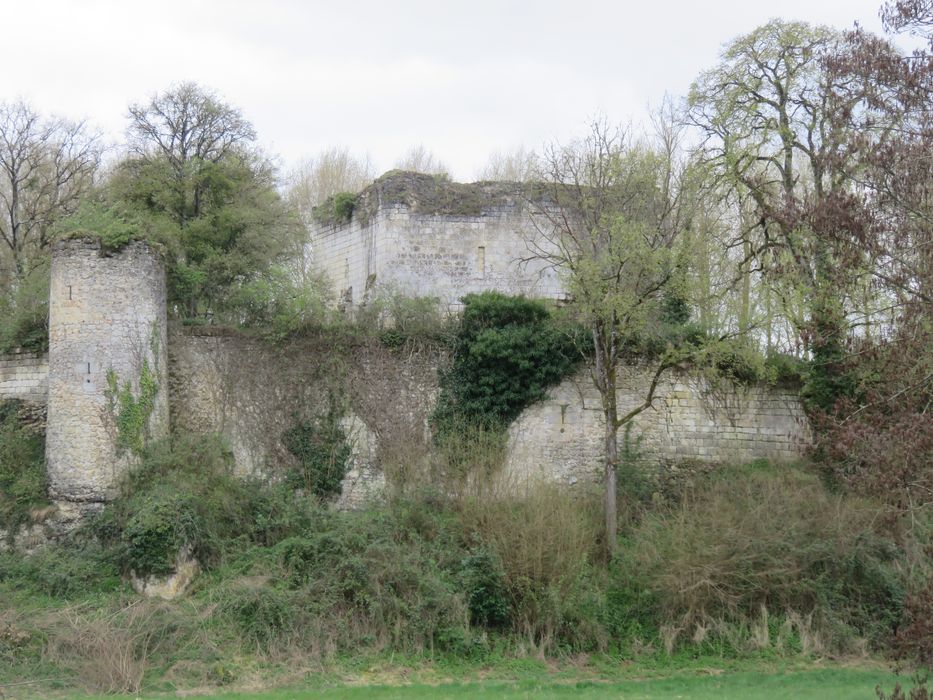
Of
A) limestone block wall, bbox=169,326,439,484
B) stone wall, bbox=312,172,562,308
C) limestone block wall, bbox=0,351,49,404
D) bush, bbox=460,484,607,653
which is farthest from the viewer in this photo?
stone wall, bbox=312,172,562,308

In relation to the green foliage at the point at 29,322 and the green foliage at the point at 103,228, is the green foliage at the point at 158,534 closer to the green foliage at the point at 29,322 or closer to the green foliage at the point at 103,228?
the green foliage at the point at 103,228

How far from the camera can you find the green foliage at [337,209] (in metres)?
21.7

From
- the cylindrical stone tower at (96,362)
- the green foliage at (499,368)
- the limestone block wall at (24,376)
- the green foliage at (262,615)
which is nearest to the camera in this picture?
the green foliage at (262,615)

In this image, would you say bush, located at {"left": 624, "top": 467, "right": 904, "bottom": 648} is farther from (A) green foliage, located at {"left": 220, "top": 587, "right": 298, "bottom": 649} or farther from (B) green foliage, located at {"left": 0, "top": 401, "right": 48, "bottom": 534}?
(B) green foliage, located at {"left": 0, "top": 401, "right": 48, "bottom": 534}

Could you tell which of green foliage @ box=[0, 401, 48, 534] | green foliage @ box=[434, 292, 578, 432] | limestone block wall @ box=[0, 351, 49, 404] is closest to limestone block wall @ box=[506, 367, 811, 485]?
green foliage @ box=[434, 292, 578, 432]

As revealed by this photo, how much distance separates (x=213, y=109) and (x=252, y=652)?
11.3 meters

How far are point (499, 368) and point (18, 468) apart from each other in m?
7.85

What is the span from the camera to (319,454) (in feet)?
54.3

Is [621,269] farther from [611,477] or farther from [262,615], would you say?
[262,615]

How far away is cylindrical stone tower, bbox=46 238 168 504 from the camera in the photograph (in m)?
15.2

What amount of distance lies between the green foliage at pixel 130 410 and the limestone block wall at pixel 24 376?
2.49 meters

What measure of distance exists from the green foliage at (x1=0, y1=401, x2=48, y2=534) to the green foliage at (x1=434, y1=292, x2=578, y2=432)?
6.33m

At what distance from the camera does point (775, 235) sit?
1820cm

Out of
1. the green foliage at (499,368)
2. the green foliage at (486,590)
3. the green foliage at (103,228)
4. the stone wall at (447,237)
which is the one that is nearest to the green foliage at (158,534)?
the green foliage at (486,590)
